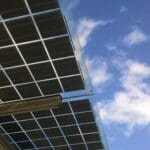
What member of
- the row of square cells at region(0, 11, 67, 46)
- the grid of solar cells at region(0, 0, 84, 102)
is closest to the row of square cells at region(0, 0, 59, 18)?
the grid of solar cells at region(0, 0, 84, 102)

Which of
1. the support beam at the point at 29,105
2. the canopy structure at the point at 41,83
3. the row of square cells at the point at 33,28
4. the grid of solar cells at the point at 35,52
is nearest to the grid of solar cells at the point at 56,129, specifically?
the canopy structure at the point at 41,83

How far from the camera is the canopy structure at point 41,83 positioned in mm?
21484

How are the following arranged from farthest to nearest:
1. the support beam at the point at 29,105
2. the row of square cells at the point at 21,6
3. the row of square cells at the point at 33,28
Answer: the support beam at the point at 29,105 < the row of square cells at the point at 33,28 < the row of square cells at the point at 21,6

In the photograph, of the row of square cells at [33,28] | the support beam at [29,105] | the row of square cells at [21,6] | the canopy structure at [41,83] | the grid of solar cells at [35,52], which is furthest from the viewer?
the support beam at [29,105]

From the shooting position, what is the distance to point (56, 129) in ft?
98.6

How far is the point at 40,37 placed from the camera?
74.3ft

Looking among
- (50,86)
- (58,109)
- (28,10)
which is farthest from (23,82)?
(28,10)

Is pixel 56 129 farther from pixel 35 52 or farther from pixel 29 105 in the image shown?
pixel 35 52

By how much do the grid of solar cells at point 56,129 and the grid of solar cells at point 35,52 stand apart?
2.23m

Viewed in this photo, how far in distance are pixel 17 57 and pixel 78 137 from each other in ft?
32.7

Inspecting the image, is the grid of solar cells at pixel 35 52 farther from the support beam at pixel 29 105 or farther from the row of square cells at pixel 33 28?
the support beam at pixel 29 105

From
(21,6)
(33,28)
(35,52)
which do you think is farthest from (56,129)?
(21,6)

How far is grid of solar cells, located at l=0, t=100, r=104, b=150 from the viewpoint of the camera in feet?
92.9

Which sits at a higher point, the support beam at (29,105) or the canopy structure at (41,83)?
the canopy structure at (41,83)
